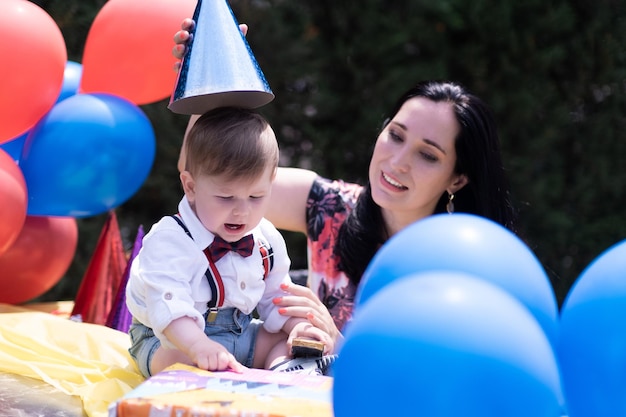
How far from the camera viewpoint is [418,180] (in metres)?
2.78

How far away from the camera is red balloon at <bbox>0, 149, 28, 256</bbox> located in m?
2.80

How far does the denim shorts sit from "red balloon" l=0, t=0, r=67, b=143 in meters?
1.06

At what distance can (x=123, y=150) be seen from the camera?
10.2 ft

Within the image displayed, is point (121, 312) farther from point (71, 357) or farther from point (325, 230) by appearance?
point (325, 230)

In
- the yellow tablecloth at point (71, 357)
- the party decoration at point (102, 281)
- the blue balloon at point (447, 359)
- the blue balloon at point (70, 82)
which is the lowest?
the party decoration at point (102, 281)

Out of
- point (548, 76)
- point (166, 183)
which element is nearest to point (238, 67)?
point (166, 183)

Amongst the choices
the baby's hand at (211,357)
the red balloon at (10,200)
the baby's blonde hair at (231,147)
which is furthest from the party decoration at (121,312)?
the baby's hand at (211,357)

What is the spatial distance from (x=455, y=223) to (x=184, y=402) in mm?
609

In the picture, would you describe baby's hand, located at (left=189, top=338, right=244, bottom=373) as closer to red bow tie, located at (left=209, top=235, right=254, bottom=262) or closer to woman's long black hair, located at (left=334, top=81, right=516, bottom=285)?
red bow tie, located at (left=209, top=235, right=254, bottom=262)

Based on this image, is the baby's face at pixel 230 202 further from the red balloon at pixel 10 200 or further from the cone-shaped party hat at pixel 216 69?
the red balloon at pixel 10 200

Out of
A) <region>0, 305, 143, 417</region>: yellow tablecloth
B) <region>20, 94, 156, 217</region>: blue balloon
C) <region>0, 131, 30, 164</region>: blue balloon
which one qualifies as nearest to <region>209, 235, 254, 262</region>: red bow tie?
<region>0, 305, 143, 417</region>: yellow tablecloth

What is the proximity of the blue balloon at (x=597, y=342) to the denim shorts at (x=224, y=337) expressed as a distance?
→ 92 cm

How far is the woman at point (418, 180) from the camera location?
279cm

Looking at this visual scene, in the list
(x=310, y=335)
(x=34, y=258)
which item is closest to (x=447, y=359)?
(x=310, y=335)
